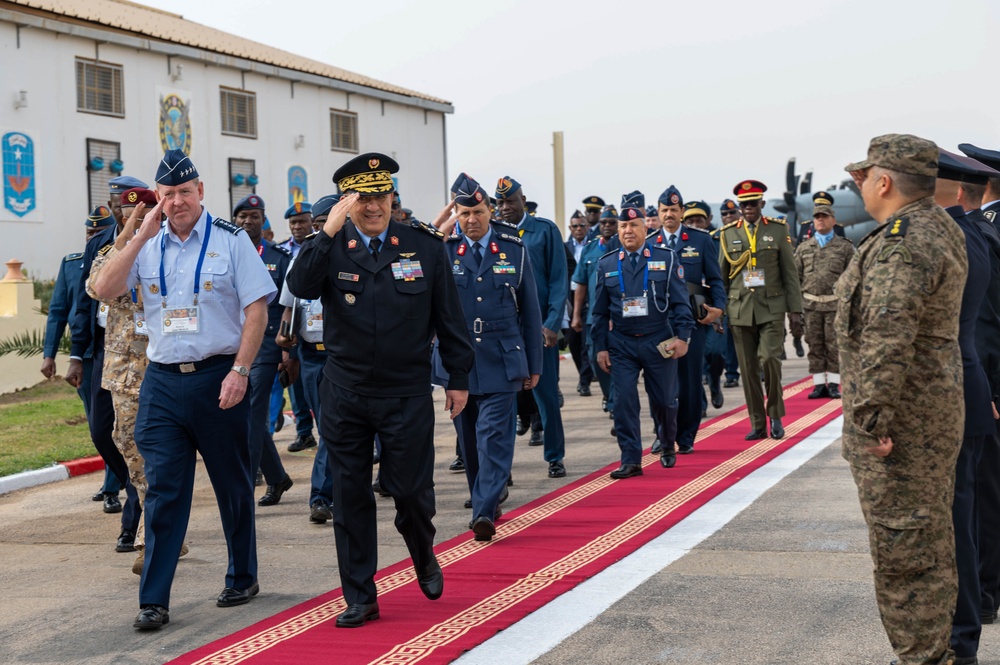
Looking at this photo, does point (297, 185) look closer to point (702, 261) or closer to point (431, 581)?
point (702, 261)

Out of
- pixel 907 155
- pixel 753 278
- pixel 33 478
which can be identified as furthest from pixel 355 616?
pixel 753 278

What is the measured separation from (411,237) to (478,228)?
2116mm

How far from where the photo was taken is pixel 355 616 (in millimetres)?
5605

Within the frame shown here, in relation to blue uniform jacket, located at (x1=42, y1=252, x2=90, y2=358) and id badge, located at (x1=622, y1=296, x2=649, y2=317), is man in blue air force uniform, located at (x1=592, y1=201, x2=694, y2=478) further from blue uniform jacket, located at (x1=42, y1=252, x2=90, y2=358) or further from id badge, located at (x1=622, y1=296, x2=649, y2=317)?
blue uniform jacket, located at (x1=42, y1=252, x2=90, y2=358)

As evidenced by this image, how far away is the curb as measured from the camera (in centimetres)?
1048

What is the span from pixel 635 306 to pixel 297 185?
89.7 feet

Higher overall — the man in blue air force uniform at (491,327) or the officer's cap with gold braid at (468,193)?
the officer's cap with gold braid at (468,193)

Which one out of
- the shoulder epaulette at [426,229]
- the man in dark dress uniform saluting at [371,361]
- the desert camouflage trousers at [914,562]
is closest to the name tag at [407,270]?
the man in dark dress uniform saluting at [371,361]

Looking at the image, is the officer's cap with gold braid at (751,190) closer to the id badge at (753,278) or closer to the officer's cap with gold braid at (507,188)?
the id badge at (753,278)

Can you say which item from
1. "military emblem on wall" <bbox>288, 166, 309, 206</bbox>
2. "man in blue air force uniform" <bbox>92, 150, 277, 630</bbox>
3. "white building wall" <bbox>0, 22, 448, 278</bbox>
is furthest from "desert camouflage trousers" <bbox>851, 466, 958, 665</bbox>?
"military emblem on wall" <bbox>288, 166, 309, 206</bbox>

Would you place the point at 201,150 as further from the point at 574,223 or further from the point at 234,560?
the point at 234,560

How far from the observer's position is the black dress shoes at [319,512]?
823 centimetres

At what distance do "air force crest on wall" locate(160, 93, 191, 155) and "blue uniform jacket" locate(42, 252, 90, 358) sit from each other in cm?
2298

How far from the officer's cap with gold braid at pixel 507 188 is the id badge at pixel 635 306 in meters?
1.25
